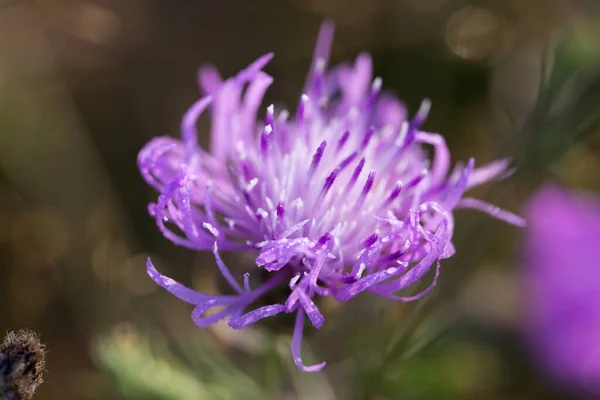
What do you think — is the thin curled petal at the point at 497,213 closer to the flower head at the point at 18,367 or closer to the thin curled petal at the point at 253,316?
the thin curled petal at the point at 253,316

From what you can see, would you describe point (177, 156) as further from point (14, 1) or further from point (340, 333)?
point (14, 1)

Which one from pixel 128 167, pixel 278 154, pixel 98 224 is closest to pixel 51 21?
pixel 128 167

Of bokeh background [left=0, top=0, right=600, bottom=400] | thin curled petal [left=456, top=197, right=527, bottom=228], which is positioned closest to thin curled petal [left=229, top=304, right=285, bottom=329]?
bokeh background [left=0, top=0, right=600, bottom=400]

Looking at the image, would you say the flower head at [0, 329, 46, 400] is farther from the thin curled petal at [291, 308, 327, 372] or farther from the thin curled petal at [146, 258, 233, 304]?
the thin curled petal at [291, 308, 327, 372]

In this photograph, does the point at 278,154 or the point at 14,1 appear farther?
the point at 14,1

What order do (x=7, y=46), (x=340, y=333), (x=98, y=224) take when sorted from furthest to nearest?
1. (x=7, y=46)
2. (x=98, y=224)
3. (x=340, y=333)

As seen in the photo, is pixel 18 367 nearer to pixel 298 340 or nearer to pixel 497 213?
pixel 298 340
